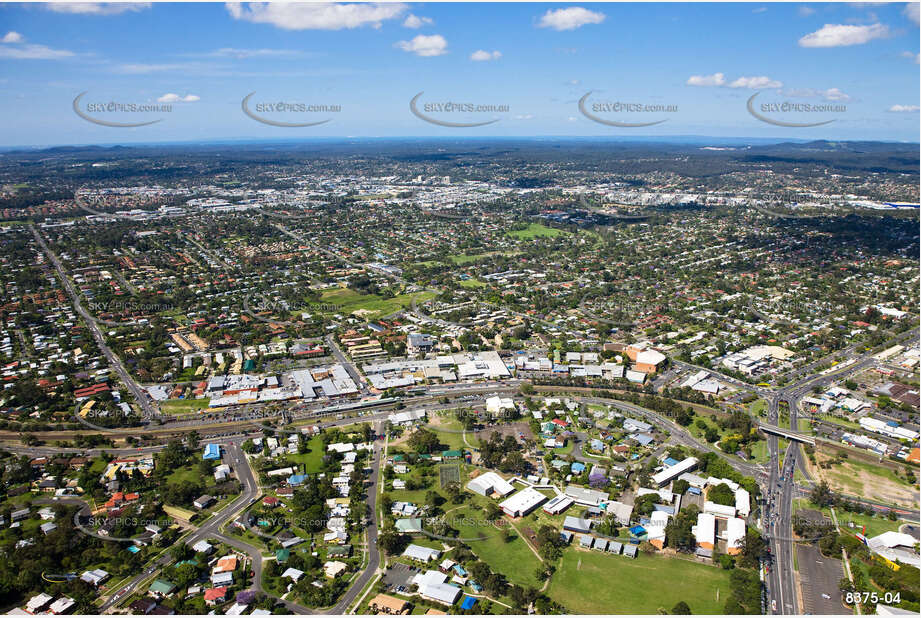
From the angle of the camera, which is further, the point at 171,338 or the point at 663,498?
the point at 171,338

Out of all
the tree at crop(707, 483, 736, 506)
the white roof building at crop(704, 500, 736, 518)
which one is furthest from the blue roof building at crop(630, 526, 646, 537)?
the tree at crop(707, 483, 736, 506)

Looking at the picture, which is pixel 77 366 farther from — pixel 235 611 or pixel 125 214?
pixel 125 214

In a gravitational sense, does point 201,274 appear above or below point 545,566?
above

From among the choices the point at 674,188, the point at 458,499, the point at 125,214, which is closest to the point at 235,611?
the point at 458,499

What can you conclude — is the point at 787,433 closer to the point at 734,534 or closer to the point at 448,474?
the point at 734,534

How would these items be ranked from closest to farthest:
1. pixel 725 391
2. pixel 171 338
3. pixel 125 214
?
pixel 725 391, pixel 171 338, pixel 125 214

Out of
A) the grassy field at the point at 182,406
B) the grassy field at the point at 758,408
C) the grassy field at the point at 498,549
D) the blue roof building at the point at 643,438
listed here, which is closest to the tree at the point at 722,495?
the blue roof building at the point at 643,438

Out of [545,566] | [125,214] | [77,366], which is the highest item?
[125,214]

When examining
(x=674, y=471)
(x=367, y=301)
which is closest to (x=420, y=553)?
(x=674, y=471)
